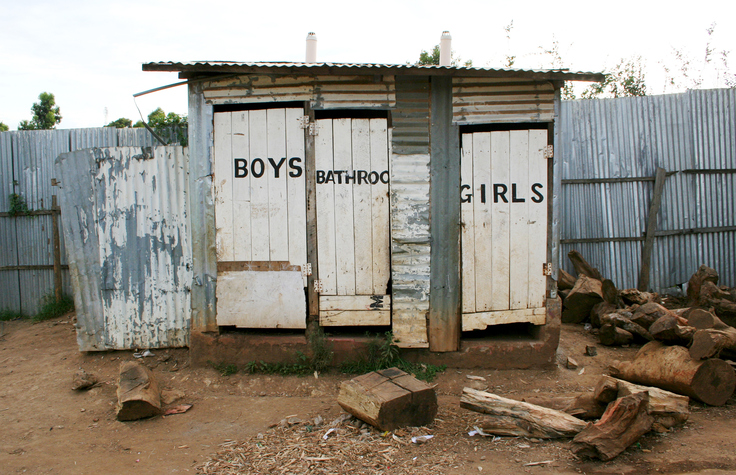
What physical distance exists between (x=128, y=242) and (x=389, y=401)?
3.76 metres

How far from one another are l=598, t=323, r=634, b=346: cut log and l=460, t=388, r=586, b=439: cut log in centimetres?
253

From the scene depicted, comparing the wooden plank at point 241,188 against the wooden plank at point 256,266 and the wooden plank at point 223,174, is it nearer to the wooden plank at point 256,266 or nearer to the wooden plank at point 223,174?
the wooden plank at point 223,174

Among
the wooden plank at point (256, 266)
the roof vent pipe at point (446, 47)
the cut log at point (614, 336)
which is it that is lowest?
the cut log at point (614, 336)

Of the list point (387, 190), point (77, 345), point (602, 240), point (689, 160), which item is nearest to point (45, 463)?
point (77, 345)

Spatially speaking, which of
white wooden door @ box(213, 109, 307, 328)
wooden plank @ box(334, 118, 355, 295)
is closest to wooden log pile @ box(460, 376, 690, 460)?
wooden plank @ box(334, 118, 355, 295)

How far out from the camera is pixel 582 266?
7320 millimetres

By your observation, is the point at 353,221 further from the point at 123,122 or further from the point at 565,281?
the point at 123,122

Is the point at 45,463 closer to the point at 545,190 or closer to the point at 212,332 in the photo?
the point at 212,332

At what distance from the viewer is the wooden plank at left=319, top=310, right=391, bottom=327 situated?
17.0 feet

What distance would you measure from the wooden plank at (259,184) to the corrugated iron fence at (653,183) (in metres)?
4.70

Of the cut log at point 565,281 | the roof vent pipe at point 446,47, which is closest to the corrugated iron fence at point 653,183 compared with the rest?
the cut log at point 565,281

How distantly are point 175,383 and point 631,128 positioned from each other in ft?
24.3

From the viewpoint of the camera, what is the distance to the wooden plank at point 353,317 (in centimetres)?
517

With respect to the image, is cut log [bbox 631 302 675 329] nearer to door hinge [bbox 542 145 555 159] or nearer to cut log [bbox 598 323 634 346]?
cut log [bbox 598 323 634 346]
